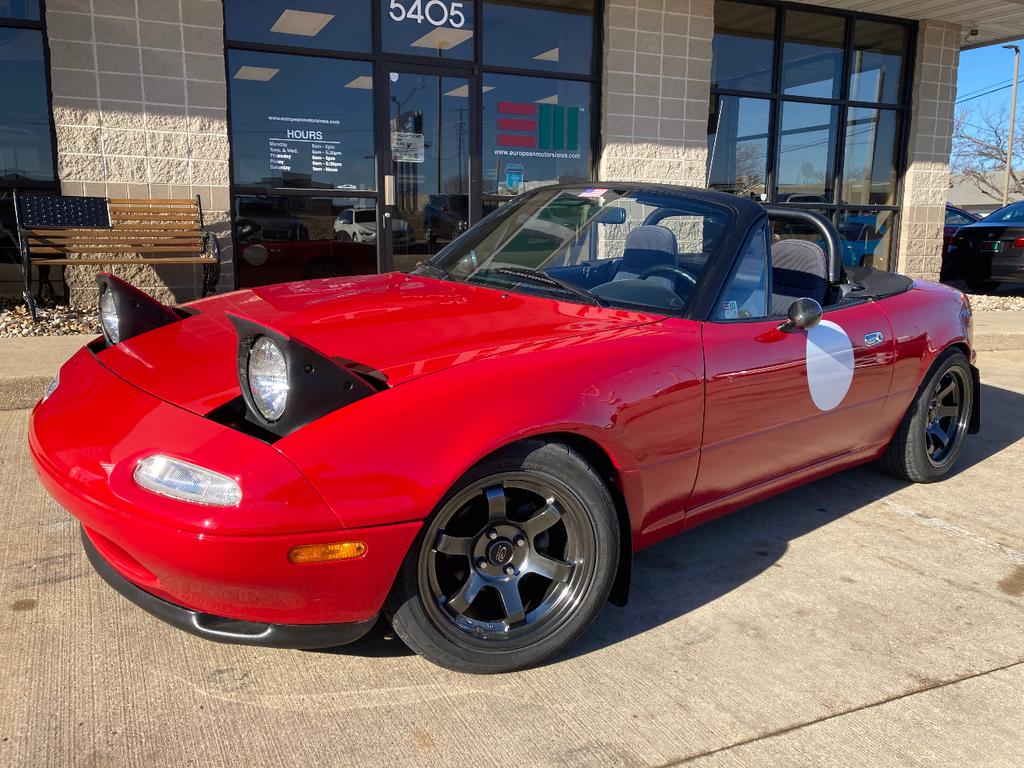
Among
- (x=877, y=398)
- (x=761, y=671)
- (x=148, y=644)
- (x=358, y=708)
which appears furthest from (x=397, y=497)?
(x=877, y=398)

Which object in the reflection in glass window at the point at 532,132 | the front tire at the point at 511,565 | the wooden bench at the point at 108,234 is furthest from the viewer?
the reflection in glass window at the point at 532,132

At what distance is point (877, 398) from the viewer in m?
3.61

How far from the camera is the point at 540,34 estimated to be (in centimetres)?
902

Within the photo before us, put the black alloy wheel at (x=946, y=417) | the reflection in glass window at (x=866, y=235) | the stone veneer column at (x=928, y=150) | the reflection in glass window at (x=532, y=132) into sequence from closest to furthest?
the black alloy wheel at (x=946, y=417) < the reflection in glass window at (x=532, y=132) < the stone veneer column at (x=928, y=150) < the reflection in glass window at (x=866, y=235)

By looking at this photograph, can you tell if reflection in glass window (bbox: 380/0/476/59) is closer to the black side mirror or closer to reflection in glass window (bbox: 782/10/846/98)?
reflection in glass window (bbox: 782/10/846/98)

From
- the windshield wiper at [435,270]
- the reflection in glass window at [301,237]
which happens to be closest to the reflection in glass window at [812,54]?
the reflection in glass window at [301,237]

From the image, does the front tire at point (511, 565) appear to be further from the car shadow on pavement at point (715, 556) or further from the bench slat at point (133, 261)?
the bench slat at point (133, 261)

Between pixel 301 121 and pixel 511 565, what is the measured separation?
672 cm

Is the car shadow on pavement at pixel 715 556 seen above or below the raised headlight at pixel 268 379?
below

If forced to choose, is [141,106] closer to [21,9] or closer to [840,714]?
[21,9]

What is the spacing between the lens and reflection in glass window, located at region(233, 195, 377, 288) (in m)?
8.05

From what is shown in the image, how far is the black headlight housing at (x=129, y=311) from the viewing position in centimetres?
293

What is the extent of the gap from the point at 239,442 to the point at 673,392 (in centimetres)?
134

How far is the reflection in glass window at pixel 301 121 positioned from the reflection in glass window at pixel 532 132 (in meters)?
1.36
